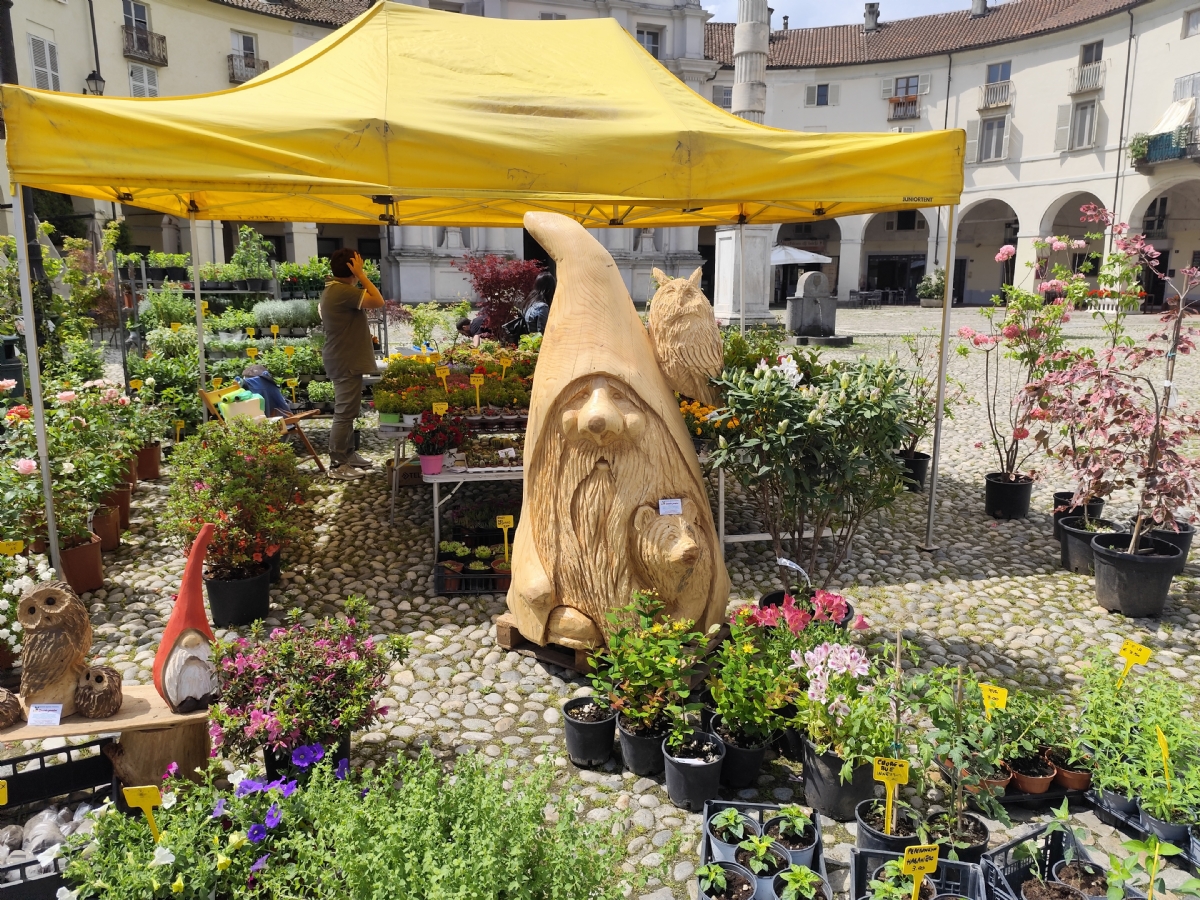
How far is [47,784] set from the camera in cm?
277

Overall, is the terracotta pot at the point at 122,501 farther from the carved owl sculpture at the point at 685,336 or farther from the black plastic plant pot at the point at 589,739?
the carved owl sculpture at the point at 685,336

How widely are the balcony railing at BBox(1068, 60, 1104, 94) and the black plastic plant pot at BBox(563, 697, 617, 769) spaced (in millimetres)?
32331

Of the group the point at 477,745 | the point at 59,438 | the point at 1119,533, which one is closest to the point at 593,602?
the point at 477,745

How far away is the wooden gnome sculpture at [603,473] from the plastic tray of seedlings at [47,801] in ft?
5.81

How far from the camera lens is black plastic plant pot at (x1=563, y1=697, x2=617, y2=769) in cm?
321

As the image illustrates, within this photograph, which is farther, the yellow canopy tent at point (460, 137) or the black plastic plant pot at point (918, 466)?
the black plastic plant pot at point (918, 466)

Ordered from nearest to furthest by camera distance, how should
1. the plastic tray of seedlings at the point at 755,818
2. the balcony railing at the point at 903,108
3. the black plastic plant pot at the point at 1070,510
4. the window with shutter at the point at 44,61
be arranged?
the plastic tray of seedlings at the point at 755,818
the black plastic plant pot at the point at 1070,510
the window with shutter at the point at 44,61
the balcony railing at the point at 903,108

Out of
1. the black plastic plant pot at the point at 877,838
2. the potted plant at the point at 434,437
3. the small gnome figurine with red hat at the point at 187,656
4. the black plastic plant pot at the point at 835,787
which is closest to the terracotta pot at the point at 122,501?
the potted plant at the point at 434,437

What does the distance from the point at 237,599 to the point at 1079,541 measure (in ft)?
16.9

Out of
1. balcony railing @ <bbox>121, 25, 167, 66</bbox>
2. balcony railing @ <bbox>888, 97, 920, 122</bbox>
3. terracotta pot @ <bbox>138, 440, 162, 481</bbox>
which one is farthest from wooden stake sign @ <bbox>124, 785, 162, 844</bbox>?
balcony railing @ <bbox>888, 97, 920, 122</bbox>

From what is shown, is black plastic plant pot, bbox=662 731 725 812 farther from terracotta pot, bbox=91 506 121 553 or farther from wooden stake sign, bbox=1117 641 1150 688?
terracotta pot, bbox=91 506 121 553

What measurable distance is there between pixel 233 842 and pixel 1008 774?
2.62 meters

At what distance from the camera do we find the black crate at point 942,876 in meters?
2.35

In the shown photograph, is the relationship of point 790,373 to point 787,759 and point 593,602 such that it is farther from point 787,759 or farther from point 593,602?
point 787,759
